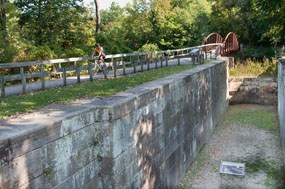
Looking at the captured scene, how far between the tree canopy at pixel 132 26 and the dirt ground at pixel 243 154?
5405 mm

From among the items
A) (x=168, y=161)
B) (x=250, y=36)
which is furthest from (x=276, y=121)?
(x=250, y=36)

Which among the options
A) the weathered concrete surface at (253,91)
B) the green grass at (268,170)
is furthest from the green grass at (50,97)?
the weathered concrete surface at (253,91)

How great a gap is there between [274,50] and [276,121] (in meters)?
16.9

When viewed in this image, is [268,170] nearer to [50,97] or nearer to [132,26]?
[50,97]

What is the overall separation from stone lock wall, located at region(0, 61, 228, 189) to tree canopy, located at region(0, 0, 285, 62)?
26.2ft

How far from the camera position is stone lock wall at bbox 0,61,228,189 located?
16.7ft

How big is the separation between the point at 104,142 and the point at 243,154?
30.8ft

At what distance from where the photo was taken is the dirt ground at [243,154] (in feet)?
40.0

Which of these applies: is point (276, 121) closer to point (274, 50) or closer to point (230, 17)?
point (274, 50)

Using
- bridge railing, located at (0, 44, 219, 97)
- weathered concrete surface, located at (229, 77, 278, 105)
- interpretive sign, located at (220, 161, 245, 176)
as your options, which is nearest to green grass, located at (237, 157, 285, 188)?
interpretive sign, located at (220, 161, 245, 176)

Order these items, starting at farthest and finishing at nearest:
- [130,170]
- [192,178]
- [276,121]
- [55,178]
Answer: [276,121], [192,178], [130,170], [55,178]

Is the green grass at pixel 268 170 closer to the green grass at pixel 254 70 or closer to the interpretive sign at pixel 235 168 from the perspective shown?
the interpretive sign at pixel 235 168

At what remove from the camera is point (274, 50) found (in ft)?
117

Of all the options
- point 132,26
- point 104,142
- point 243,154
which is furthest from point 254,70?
point 104,142
